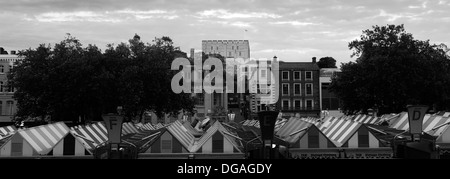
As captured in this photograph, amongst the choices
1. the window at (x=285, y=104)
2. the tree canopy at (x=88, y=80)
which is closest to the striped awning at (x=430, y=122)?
the tree canopy at (x=88, y=80)

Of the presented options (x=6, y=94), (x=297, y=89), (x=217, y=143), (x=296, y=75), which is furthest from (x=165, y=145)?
(x=297, y=89)

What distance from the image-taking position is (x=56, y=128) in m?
20.3

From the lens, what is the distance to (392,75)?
43406 mm

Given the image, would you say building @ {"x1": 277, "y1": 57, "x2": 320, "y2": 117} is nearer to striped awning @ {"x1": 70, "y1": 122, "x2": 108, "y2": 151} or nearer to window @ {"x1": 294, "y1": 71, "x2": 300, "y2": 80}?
window @ {"x1": 294, "y1": 71, "x2": 300, "y2": 80}

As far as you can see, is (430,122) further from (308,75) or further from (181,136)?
(308,75)

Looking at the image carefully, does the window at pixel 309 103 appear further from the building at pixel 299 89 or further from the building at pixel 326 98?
the building at pixel 326 98

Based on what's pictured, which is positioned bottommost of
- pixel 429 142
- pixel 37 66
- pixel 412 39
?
pixel 429 142

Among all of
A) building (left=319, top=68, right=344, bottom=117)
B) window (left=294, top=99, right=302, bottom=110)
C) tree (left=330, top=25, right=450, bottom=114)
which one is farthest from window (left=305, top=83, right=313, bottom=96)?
tree (left=330, top=25, right=450, bottom=114)

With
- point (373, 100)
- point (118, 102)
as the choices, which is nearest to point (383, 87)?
point (373, 100)

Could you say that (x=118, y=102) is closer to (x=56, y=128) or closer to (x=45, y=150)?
(x=56, y=128)

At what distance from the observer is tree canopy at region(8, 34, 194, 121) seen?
38.0 m

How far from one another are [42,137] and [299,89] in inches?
2433

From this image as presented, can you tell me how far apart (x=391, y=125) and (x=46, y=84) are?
87.3 feet

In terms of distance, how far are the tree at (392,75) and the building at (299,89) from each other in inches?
1102
